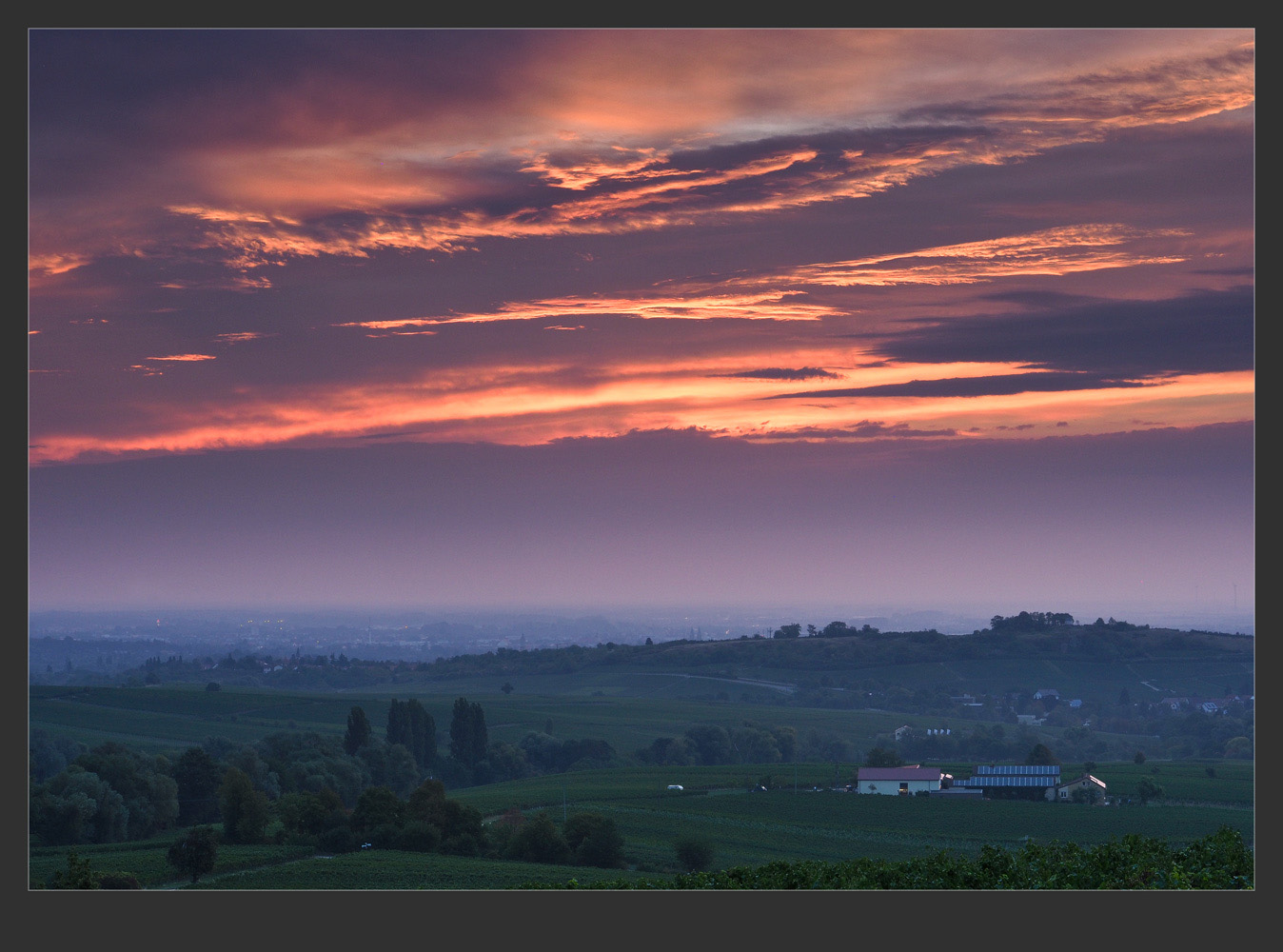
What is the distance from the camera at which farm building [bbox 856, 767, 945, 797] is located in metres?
42.1

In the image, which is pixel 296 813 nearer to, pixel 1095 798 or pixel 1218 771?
pixel 1095 798

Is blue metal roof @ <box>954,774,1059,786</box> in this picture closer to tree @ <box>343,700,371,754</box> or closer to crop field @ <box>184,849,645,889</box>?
tree @ <box>343,700,371,754</box>

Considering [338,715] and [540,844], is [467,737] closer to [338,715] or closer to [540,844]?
[338,715]

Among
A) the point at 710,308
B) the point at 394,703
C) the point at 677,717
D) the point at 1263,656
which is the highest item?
the point at 710,308

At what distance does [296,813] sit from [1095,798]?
30.7m

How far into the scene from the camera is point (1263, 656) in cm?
1323

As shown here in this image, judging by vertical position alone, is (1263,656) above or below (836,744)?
above

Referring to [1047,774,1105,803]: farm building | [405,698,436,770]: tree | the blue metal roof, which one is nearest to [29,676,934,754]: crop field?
[405,698,436,770]: tree

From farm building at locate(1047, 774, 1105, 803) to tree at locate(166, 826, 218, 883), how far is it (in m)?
31.0

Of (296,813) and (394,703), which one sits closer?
(296,813)

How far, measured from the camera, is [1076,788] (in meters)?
41.7

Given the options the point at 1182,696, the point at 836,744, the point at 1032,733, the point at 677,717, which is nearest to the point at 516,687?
the point at 677,717

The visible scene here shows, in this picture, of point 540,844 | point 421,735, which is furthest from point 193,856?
point 421,735

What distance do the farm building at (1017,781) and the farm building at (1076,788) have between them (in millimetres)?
259
